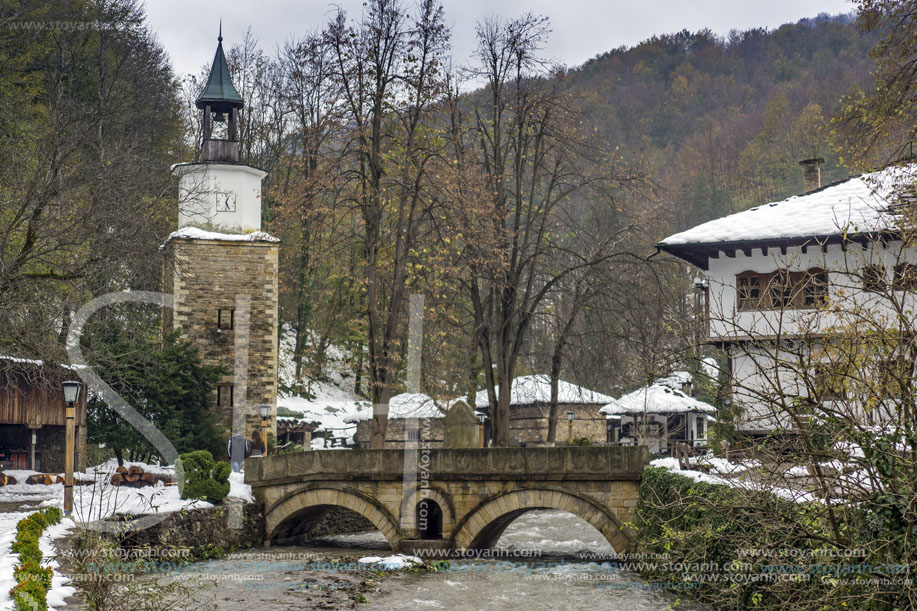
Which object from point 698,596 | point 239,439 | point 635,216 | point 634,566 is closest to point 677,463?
point 634,566

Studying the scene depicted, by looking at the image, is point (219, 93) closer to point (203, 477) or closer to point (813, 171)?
point (203, 477)

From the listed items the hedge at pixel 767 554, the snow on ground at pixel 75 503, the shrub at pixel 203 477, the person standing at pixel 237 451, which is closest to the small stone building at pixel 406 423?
the person standing at pixel 237 451

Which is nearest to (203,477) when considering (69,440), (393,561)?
(69,440)

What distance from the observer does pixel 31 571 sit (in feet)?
33.3

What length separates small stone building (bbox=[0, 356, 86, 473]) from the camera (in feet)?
76.2

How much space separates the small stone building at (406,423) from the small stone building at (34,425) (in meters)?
11.4

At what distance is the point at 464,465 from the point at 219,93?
13479 millimetres

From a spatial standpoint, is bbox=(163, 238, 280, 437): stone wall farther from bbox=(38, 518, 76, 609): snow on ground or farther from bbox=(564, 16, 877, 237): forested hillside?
bbox=(564, 16, 877, 237): forested hillside

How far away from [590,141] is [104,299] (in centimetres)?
1298

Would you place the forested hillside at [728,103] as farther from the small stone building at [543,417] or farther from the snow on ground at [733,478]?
the snow on ground at [733,478]

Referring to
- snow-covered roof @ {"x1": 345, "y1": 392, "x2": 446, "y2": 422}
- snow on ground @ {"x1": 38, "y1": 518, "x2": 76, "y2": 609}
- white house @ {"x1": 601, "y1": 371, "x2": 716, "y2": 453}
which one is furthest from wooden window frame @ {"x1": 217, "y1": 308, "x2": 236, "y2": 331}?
white house @ {"x1": 601, "y1": 371, "x2": 716, "y2": 453}

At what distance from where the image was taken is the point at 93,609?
8703mm

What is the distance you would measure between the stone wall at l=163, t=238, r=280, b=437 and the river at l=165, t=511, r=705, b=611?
6.98 meters

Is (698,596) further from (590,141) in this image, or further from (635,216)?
(590,141)
